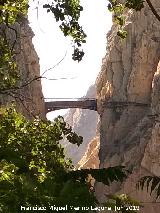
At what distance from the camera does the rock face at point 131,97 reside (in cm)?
4144

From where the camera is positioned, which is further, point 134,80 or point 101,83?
point 101,83

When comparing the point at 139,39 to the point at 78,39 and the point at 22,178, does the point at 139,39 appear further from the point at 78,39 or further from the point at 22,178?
the point at 22,178

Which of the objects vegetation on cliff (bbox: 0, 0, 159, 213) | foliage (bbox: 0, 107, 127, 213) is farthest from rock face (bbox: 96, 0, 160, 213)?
foliage (bbox: 0, 107, 127, 213)

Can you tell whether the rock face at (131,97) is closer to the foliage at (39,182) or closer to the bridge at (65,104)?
the bridge at (65,104)

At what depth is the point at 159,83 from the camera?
42.0 meters

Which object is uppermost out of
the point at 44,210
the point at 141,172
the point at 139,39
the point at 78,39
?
the point at 139,39

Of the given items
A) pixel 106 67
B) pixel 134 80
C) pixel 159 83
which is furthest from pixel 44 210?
pixel 106 67

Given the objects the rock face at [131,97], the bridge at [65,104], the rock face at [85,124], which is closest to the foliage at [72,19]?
the rock face at [131,97]

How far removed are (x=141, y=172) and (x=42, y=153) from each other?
89.8 feet

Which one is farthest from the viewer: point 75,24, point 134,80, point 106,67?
point 106,67

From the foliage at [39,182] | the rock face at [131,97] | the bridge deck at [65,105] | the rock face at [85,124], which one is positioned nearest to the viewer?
the foliage at [39,182]

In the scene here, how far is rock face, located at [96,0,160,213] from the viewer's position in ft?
136

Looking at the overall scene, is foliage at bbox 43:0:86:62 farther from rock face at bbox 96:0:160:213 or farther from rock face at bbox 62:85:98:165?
rock face at bbox 62:85:98:165

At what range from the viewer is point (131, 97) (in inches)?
1905
